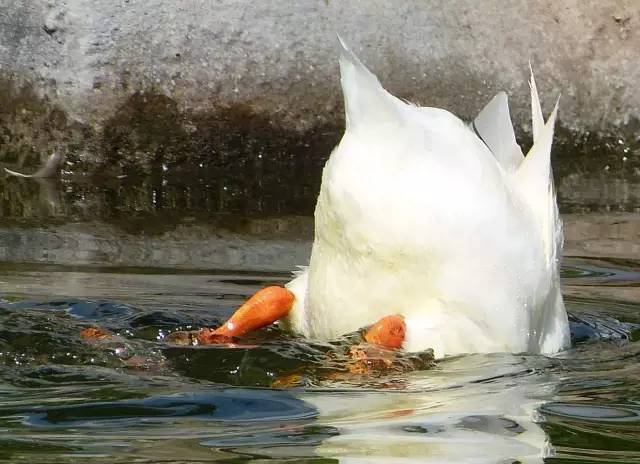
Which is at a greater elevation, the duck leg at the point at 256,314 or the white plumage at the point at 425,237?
the white plumage at the point at 425,237

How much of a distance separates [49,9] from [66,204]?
1565 millimetres

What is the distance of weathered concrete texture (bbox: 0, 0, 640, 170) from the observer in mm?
7754

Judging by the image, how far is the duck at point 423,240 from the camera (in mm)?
3783

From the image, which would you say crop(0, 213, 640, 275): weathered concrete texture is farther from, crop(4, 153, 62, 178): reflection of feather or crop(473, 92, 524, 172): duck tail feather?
crop(4, 153, 62, 178): reflection of feather

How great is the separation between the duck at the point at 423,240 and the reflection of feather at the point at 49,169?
382 cm

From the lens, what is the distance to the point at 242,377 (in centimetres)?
372

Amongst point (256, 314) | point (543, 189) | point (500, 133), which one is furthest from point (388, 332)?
point (500, 133)

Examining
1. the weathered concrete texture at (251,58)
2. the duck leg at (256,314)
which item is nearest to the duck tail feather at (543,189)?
the duck leg at (256,314)

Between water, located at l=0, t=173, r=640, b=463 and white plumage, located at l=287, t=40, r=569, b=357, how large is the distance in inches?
4.1

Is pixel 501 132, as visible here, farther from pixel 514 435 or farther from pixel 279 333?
pixel 514 435

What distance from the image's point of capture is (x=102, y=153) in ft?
25.4

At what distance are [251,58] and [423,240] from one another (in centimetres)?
433

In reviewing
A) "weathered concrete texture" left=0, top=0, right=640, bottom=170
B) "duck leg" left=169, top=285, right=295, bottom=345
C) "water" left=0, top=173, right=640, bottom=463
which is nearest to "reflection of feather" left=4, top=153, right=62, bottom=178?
"weathered concrete texture" left=0, top=0, right=640, bottom=170

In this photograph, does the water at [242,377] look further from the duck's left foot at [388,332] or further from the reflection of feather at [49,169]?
the reflection of feather at [49,169]
